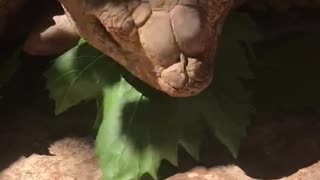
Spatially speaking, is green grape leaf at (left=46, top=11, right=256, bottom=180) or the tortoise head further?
green grape leaf at (left=46, top=11, right=256, bottom=180)

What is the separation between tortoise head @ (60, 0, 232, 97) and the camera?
4.32ft

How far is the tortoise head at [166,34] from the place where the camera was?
51.9 inches

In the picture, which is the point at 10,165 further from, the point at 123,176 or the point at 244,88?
the point at 244,88

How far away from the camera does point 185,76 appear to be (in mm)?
1338

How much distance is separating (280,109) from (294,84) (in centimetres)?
8

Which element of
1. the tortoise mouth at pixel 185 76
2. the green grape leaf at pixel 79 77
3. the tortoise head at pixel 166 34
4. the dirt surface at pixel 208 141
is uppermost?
the tortoise head at pixel 166 34

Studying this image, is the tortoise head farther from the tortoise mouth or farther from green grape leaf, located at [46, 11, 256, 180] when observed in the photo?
green grape leaf, located at [46, 11, 256, 180]

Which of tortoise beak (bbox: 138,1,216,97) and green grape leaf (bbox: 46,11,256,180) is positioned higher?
tortoise beak (bbox: 138,1,216,97)

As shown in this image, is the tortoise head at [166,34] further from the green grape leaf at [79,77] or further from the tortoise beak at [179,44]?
the green grape leaf at [79,77]

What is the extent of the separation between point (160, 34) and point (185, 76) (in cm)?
8

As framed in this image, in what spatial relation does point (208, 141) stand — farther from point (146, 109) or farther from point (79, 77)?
point (79, 77)

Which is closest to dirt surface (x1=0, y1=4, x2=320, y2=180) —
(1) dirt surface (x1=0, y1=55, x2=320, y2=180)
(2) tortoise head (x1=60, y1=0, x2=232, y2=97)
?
(1) dirt surface (x1=0, y1=55, x2=320, y2=180)

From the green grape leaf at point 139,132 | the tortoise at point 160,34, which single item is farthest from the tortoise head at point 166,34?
the green grape leaf at point 139,132

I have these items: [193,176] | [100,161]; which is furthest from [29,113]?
[193,176]
